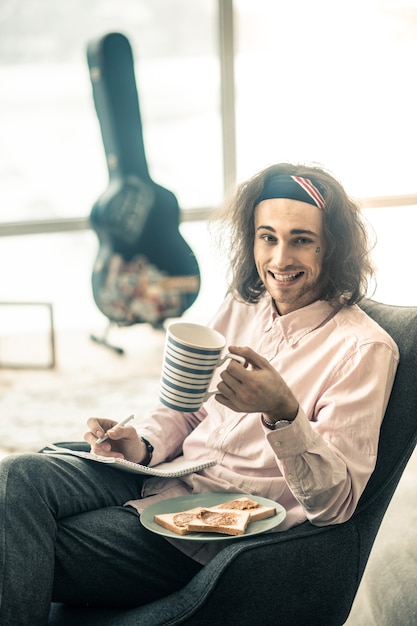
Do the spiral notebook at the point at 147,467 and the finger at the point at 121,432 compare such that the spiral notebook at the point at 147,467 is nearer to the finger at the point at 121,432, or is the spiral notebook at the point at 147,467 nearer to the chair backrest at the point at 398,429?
the finger at the point at 121,432

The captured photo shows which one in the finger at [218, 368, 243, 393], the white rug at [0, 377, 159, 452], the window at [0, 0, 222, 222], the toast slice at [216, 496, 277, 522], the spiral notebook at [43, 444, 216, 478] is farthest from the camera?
the window at [0, 0, 222, 222]

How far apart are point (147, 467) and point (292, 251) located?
0.47 meters

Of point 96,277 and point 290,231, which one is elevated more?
point 290,231

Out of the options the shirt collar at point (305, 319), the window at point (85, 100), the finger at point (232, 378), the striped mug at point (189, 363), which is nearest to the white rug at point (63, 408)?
the window at point (85, 100)

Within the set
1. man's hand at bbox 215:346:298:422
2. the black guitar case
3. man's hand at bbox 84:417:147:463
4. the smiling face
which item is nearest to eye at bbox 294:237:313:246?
the smiling face

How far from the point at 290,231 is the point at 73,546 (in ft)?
2.18

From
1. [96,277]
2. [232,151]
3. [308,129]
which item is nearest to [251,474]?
[96,277]

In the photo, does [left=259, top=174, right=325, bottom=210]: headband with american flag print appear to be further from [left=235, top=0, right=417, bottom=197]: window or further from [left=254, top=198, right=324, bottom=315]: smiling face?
[left=235, top=0, right=417, bottom=197]: window

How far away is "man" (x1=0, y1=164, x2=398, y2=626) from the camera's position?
132cm

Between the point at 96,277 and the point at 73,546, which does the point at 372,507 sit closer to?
the point at 73,546

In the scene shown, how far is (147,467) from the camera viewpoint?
5.06 feet

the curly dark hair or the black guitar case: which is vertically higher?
the curly dark hair

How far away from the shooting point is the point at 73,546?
1433 mm

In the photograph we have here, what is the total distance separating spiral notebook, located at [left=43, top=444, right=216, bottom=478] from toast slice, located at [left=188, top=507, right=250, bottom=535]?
14 centimetres
